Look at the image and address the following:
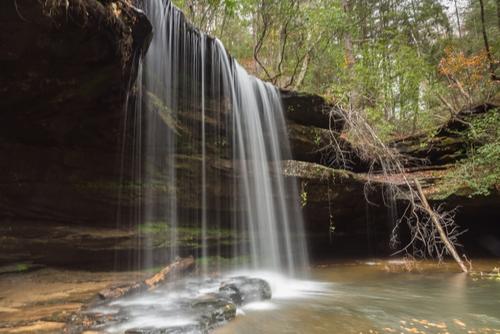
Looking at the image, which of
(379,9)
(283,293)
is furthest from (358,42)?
(283,293)

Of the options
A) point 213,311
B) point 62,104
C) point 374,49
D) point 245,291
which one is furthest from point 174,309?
point 374,49

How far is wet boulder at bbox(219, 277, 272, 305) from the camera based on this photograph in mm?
5771

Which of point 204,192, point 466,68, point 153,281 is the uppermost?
point 466,68

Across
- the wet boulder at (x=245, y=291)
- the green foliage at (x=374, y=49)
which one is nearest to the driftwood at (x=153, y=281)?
the wet boulder at (x=245, y=291)

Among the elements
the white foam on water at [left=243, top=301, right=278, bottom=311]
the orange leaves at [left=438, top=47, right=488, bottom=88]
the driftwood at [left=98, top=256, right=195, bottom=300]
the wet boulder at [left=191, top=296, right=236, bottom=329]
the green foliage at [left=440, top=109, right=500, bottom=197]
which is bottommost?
the white foam on water at [left=243, top=301, right=278, bottom=311]

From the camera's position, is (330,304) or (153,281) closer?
(330,304)

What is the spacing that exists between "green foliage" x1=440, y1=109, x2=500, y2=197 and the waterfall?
5.35 metres

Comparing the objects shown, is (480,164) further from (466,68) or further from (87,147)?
(87,147)

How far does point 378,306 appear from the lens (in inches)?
224

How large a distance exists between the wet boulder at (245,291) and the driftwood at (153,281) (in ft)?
4.72

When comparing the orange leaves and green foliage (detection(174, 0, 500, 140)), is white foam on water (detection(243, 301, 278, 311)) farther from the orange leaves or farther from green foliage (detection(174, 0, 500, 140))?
the orange leaves

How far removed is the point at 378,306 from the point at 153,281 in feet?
13.9

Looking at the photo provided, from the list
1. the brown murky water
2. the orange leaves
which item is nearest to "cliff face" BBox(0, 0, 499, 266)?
the brown murky water

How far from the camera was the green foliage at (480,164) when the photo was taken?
10562mm
